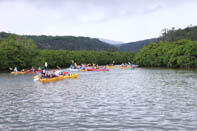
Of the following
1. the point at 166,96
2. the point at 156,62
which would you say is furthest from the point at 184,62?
the point at 166,96

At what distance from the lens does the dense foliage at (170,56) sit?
97.4 m

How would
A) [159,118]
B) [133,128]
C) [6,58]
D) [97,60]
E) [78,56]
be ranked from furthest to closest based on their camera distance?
[97,60], [78,56], [6,58], [159,118], [133,128]

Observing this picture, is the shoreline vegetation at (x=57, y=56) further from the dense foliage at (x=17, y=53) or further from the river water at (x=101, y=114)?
the river water at (x=101, y=114)

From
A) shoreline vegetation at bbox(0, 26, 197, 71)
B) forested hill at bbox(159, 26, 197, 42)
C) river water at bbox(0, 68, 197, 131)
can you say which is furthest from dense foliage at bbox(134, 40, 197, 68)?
river water at bbox(0, 68, 197, 131)

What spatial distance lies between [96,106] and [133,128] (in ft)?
23.5

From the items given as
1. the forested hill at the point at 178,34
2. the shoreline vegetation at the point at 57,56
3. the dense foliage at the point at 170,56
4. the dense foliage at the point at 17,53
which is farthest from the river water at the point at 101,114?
the forested hill at the point at 178,34

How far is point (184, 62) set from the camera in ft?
321

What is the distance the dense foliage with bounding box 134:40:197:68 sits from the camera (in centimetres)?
9744

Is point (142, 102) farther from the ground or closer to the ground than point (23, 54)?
closer to the ground

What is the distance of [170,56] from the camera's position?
108 meters

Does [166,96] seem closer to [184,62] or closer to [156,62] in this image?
[184,62]

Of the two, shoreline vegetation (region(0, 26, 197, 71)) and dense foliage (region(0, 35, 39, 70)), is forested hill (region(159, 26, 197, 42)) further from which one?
dense foliage (region(0, 35, 39, 70))

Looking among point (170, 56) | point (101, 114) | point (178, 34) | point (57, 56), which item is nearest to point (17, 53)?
point (57, 56)

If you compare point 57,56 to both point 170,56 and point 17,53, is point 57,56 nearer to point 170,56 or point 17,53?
point 17,53
